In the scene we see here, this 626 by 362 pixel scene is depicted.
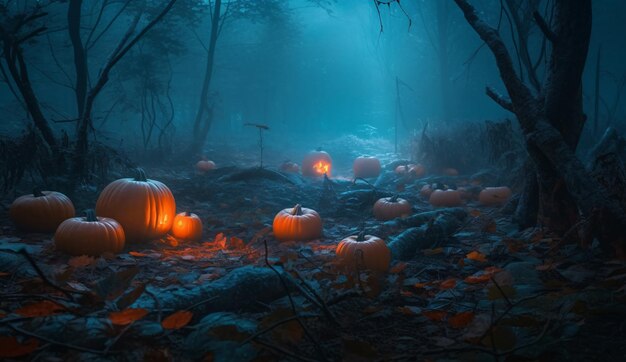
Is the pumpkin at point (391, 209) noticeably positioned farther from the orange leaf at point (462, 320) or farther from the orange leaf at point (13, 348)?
the orange leaf at point (13, 348)

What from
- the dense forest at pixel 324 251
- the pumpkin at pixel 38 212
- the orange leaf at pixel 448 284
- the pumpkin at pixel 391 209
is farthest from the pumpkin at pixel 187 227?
the orange leaf at pixel 448 284

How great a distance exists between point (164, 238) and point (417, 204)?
435cm

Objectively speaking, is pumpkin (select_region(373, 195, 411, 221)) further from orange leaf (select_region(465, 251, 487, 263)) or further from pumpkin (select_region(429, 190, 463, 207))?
orange leaf (select_region(465, 251, 487, 263))

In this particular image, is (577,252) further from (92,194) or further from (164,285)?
(92,194)

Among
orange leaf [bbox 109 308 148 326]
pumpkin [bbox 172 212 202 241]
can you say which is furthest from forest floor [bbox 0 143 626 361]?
pumpkin [bbox 172 212 202 241]

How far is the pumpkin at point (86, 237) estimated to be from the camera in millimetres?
3520

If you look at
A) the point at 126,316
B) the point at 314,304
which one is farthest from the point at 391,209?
the point at 126,316

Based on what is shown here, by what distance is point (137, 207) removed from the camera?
432cm

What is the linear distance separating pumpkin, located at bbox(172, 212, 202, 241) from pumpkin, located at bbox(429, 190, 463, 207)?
4.01 metres

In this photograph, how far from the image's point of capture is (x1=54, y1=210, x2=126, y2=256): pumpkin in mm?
3520

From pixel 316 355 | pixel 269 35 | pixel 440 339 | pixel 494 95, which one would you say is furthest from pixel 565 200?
pixel 269 35

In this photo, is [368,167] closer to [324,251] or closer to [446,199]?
[446,199]

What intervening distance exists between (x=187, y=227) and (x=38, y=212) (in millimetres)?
1531

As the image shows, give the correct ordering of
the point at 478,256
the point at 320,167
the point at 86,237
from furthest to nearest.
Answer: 1. the point at 320,167
2. the point at 86,237
3. the point at 478,256
